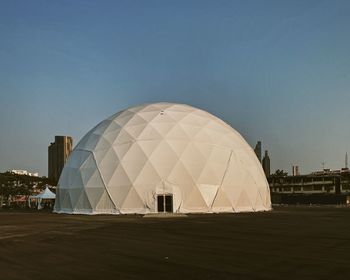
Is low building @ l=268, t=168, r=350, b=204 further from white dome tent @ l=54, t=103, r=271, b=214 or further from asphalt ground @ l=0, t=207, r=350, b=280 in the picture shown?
asphalt ground @ l=0, t=207, r=350, b=280

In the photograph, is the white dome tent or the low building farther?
the low building

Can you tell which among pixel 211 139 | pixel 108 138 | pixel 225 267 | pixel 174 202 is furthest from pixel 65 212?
pixel 225 267

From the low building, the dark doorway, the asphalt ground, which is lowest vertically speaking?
the low building

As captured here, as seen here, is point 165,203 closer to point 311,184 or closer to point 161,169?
point 161,169

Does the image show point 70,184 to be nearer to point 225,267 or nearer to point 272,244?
point 272,244

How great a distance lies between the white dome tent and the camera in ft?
102

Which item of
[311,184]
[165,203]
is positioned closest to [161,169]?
[165,203]

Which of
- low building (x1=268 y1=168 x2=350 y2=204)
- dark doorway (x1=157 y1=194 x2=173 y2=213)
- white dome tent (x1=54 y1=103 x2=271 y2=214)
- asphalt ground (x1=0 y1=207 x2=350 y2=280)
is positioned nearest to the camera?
asphalt ground (x1=0 y1=207 x2=350 y2=280)

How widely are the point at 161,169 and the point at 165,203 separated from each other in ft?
8.47

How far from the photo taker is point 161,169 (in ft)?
103

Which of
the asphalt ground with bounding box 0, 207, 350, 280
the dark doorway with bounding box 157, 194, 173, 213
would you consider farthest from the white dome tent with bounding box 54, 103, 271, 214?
the asphalt ground with bounding box 0, 207, 350, 280

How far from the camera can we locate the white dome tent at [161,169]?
3114 cm

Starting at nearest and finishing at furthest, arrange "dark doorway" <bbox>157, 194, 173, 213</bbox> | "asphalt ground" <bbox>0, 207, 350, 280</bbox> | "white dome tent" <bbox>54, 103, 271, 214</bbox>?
"asphalt ground" <bbox>0, 207, 350, 280</bbox> < "dark doorway" <bbox>157, 194, 173, 213</bbox> < "white dome tent" <bbox>54, 103, 271, 214</bbox>

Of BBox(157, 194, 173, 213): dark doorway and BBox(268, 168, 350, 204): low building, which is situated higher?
BBox(157, 194, 173, 213): dark doorway
